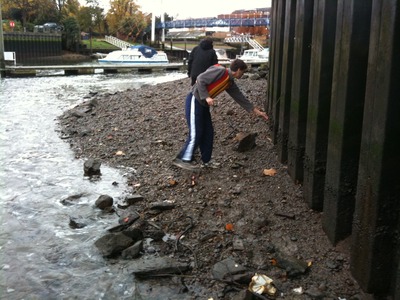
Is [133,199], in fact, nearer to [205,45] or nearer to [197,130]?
[197,130]

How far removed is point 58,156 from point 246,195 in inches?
186

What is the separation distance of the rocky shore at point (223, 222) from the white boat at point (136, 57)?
34.5m

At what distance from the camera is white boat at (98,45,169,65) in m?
43.0

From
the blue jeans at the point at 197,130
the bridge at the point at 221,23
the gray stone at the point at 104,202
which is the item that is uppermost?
the bridge at the point at 221,23

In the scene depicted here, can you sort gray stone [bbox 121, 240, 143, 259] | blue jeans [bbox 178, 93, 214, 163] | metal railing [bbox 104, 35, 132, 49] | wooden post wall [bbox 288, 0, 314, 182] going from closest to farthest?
1. gray stone [bbox 121, 240, 143, 259]
2. wooden post wall [bbox 288, 0, 314, 182]
3. blue jeans [bbox 178, 93, 214, 163]
4. metal railing [bbox 104, 35, 132, 49]

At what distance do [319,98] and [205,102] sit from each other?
2.21 meters

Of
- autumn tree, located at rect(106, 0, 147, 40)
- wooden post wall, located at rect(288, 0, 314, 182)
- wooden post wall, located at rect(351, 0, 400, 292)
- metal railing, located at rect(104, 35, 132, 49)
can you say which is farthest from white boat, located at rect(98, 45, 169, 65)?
wooden post wall, located at rect(351, 0, 400, 292)

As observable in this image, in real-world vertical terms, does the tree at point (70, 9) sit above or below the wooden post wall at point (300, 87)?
above

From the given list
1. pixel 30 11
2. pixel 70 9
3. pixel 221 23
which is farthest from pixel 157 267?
pixel 221 23

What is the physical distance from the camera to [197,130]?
690 centimetres

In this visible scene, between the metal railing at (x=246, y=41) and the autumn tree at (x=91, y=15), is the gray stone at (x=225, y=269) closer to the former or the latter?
the metal railing at (x=246, y=41)

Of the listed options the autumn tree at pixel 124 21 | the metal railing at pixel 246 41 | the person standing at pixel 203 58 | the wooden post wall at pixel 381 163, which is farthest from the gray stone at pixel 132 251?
the autumn tree at pixel 124 21

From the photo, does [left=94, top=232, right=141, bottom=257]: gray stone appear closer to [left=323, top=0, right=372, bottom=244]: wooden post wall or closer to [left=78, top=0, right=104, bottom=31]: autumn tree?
[left=323, top=0, right=372, bottom=244]: wooden post wall

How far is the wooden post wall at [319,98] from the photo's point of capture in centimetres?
473
